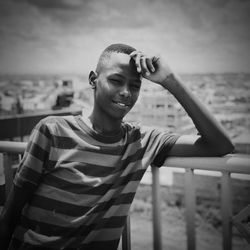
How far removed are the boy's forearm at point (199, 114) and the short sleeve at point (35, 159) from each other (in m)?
0.53

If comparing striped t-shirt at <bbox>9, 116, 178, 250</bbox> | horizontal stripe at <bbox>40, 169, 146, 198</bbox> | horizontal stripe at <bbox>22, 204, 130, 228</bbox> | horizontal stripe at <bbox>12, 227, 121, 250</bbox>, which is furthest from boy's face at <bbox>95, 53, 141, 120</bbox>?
horizontal stripe at <bbox>12, 227, 121, 250</bbox>

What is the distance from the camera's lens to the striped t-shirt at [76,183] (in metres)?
1.05

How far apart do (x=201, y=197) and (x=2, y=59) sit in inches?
391

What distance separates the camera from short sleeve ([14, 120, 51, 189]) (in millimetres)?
1066

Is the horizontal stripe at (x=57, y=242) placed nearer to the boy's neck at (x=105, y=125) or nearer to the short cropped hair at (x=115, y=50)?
the boy's neck at (x=105, y=125)

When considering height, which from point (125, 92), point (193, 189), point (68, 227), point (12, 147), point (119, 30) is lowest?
point (68, 227)

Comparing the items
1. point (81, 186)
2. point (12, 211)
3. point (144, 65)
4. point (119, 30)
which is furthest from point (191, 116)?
point (119, 30)

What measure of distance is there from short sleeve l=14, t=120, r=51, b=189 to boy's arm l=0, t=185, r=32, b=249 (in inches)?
1.2

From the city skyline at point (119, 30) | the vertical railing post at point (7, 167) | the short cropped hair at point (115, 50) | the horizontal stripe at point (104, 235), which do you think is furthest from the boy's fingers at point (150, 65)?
the city skyline at point (119, 30)

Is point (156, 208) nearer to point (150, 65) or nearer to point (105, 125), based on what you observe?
point (105, 125)

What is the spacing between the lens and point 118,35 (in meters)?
11.4

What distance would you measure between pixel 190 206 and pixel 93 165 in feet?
1.32

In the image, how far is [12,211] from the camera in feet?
3.57

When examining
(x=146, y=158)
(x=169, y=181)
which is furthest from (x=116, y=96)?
(x=169, y=181)
